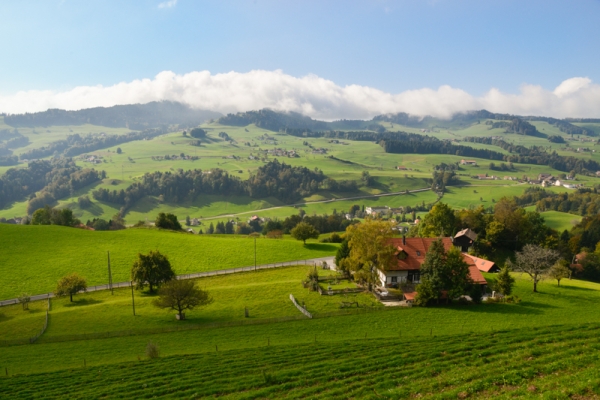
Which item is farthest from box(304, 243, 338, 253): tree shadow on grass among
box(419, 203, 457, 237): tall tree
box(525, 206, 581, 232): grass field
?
box(525, 206, 581, 232): grass field

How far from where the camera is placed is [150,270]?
59.5m

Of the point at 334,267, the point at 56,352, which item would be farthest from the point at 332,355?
the point at 334,267

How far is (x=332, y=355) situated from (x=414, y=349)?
7338 millimetres

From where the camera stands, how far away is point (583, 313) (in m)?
45.5

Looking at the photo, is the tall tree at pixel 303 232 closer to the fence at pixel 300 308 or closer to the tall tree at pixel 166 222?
the fence at pixel 300 308

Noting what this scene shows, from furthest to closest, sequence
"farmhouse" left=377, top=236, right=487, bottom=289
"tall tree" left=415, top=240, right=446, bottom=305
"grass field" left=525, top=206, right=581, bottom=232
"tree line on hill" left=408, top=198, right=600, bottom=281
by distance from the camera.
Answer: "grass field" left=525, top=206, right=581, bottom=232 < "tree line on hill" left=408, top=198, right=600, bottom=281 < "farmhouse" left=377, top=236, right=487, bottom=289 < "tall tree" left=415, top=240, right=446, bottom=305

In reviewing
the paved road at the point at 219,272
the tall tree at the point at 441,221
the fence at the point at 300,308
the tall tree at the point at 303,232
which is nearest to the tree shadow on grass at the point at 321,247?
the tall tree at the point at 303,232

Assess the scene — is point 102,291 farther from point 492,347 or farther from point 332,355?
point 492,347

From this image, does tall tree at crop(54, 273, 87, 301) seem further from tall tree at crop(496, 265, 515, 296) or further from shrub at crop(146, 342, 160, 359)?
tall tree at crop(496, 265, 515, 296)

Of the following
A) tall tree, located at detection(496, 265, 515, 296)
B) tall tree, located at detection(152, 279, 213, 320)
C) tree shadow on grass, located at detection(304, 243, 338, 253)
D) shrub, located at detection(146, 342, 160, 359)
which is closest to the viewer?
shrub, located at detection(146, 342, 160, 359)

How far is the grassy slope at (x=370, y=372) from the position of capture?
2223cm

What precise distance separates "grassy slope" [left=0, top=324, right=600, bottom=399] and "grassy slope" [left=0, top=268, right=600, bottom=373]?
3284 mm

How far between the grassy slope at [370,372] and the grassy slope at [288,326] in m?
3.28

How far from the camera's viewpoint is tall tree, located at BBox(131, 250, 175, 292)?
194 ft
